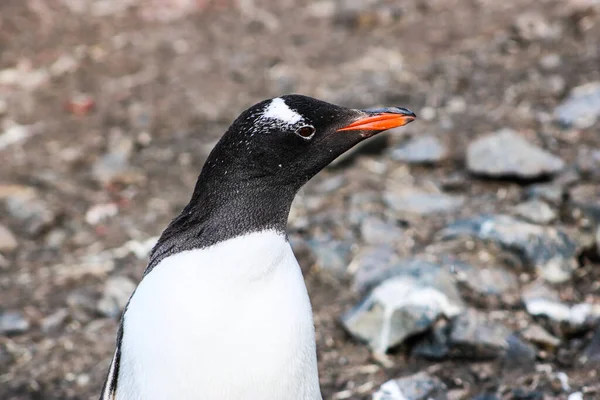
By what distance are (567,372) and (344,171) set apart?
6.28ft

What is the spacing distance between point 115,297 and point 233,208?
Result: 162 centimetres

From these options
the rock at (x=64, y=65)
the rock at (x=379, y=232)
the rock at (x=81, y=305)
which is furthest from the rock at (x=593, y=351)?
the rock at (x=64, y=65)

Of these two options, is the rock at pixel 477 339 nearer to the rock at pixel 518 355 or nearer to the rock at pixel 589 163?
the rock at pixel 518 355

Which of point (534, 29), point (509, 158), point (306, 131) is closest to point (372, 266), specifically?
point (509, 158)

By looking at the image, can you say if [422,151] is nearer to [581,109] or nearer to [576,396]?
[581,109]

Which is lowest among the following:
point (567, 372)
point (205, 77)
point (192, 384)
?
point (567, 372)

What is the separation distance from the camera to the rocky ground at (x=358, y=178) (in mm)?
3373

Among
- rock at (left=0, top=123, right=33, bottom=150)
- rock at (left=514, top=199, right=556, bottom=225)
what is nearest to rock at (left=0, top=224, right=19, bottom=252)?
rock at (left=0, top=123, right=33, bottom=150)

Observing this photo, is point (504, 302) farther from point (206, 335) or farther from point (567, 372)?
point (206, 335)

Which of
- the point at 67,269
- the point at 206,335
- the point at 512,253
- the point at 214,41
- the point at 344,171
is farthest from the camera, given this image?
the point at 214,41

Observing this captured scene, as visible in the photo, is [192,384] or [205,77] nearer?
[192,384]

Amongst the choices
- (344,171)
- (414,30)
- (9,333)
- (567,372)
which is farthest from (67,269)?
(414,30)

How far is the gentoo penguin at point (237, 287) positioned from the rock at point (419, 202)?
1.67 metres

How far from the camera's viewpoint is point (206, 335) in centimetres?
243
